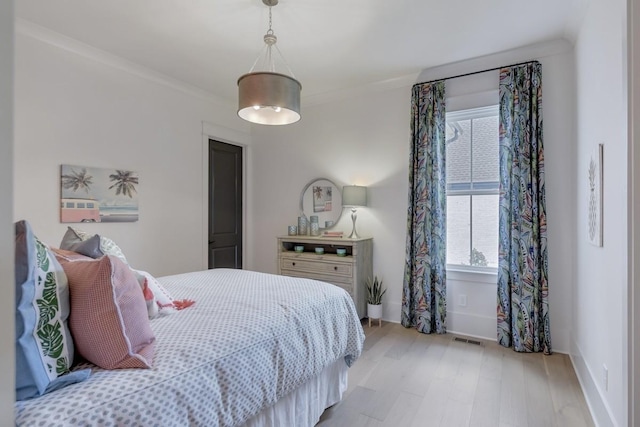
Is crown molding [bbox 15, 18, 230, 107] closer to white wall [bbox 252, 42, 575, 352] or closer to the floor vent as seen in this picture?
white wall [bbox 252, 42, 575, 352]

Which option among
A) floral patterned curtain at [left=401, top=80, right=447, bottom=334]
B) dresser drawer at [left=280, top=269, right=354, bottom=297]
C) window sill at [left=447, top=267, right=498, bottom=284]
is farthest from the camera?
dresser drawer at [left=280, top=269, right=354, bottom=297]

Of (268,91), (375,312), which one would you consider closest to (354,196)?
(375,312)

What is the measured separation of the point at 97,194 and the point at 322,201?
2.40 m

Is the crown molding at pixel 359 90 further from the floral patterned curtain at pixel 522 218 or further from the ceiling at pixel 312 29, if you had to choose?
the floral patterned curtain at pixel 522 218

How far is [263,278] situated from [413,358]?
4.75 feet

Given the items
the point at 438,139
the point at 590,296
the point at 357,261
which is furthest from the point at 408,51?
the point at 590,296

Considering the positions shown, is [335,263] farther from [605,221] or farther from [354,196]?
[605,221]

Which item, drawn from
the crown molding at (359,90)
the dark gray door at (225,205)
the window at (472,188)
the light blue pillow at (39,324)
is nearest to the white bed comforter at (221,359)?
the light blue pillow at (39,324)

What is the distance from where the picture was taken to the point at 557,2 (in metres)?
2.33

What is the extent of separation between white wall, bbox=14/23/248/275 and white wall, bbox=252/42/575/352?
92cm

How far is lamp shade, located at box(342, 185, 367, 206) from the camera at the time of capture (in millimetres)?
3664

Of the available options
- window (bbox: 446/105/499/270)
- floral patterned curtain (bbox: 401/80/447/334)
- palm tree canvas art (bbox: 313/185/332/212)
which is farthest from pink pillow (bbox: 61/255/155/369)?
palm tree canvas art (bbox: 313/185/332/212)

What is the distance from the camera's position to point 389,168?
371 centimetres

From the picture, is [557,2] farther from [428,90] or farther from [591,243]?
[591,243]
